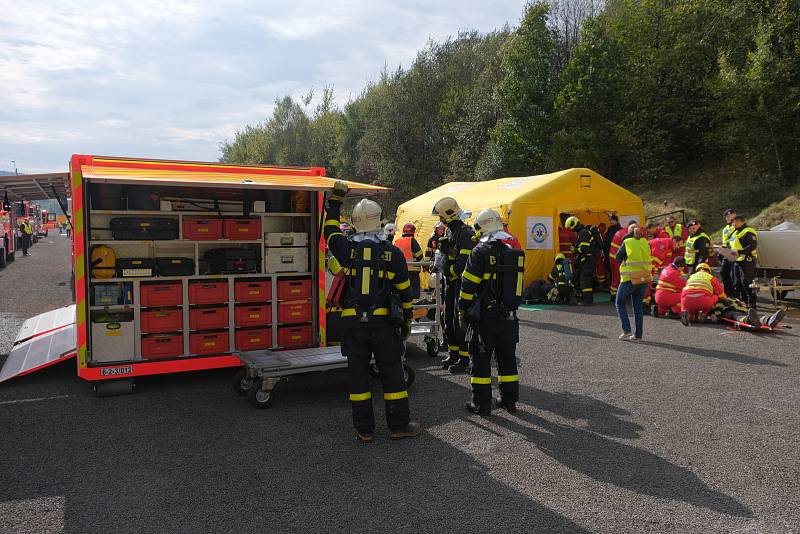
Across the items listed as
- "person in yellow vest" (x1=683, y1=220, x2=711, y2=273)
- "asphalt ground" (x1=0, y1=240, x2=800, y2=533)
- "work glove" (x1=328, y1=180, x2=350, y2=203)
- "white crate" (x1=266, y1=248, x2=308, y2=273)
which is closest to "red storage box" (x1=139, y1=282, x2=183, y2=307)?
"asphalt ground" (x1=0, y1=240, x2=800, y2=533)

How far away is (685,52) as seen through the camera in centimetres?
2727

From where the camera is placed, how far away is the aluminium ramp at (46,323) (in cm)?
828

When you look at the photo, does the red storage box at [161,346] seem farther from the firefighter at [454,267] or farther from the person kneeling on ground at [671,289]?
the person kneeling on ground at [671,289]

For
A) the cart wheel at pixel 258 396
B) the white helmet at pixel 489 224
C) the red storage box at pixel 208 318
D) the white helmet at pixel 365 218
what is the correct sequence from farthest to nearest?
the red storage box at pixel 208 318 → the cart wheel at pixel 258 396 → the white helmet at pixel 489 224 → the white helmet at pixel 365 218

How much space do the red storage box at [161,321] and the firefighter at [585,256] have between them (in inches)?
357

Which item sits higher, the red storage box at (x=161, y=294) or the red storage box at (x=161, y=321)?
the red storage box at (x=161, y=294)

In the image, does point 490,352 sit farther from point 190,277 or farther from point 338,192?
point 190,277

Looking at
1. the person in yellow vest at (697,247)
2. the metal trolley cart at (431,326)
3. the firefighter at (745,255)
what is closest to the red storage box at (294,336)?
the metal trolley cart at (431,326)

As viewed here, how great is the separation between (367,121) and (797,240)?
37.2 metres

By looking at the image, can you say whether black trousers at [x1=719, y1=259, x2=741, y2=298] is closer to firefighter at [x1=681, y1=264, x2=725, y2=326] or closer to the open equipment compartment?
firefighter at [x1=681, y1=264, x2=725, y2=326]

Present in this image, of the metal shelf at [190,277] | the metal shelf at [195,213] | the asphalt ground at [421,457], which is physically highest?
the metal shelf at [195,213]

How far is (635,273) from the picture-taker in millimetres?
9062

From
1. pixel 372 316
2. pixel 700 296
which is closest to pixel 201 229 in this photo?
pixel 372 316

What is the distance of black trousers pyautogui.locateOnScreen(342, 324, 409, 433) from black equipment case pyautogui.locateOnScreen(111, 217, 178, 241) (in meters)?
3.21
